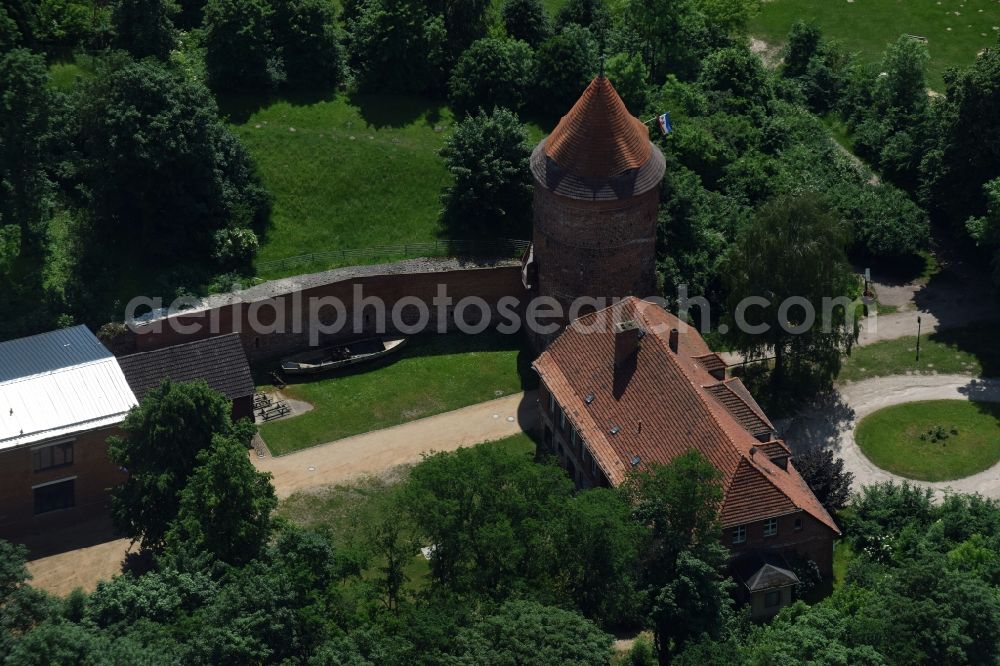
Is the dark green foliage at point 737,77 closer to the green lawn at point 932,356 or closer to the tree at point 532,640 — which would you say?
the green lawn at point 932,356

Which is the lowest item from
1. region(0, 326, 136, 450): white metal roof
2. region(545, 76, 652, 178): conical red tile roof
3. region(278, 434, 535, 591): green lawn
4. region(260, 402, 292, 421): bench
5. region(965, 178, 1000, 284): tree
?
region(278, 434, 535, 591): green lawn

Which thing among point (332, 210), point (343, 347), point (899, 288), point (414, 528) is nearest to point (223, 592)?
point (414, 528)

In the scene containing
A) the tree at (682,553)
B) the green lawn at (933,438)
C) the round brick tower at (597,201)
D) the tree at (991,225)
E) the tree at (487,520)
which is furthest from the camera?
the tree at (991,225)

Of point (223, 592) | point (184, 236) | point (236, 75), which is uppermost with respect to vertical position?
point (236, 75)

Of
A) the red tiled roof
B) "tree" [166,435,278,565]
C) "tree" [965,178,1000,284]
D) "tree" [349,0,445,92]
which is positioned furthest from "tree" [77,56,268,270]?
"tree" [965,178,1000,284]

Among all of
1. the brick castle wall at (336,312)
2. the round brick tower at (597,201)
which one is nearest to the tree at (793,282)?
the round brick tower at (597,201)

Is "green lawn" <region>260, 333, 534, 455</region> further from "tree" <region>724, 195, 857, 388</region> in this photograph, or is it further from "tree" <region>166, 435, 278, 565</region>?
"tree" <region>724, 195, 857, 388</region>

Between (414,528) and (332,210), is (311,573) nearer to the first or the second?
(414,528)
